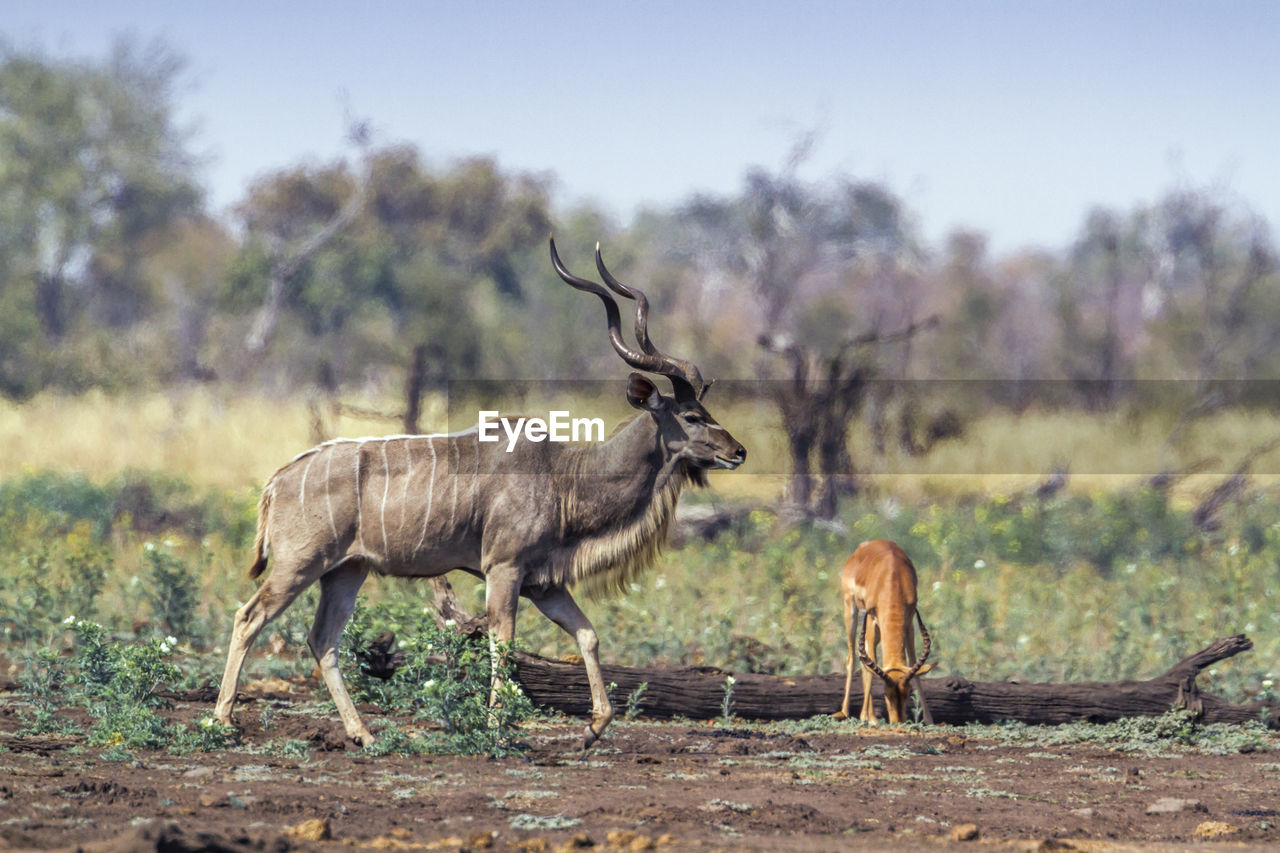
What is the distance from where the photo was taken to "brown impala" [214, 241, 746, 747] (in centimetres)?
804

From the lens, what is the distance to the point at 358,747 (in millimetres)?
7727

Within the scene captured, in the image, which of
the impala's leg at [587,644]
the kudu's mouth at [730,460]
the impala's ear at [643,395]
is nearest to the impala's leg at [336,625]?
the impala's leg at [587,644]

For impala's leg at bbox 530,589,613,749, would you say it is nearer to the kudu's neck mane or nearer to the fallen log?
the kudu's neck mane

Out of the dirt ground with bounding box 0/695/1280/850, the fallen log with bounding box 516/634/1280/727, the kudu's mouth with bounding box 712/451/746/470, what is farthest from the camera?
the fallen log with bounding box 516/634/1280/727

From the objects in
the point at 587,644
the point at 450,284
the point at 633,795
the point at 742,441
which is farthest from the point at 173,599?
the point at 450,284

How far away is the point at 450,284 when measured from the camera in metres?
30.7

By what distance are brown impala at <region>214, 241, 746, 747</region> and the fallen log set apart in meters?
0.74

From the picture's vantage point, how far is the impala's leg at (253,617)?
785 centimetres

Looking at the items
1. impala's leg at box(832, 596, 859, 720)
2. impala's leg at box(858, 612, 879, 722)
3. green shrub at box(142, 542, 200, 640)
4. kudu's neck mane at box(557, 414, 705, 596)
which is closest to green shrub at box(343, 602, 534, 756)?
kudu's neck mane at box(557, 414, 705, 596)

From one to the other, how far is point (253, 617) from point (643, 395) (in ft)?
7.78

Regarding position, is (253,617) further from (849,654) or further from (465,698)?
(849,654)

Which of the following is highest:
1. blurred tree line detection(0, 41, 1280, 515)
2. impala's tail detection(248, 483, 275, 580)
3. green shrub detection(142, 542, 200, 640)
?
blurred tree line detection(0, 41, 1280, 515)

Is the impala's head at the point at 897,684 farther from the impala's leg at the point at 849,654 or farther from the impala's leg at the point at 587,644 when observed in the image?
the impala's leg at the point at 587,644

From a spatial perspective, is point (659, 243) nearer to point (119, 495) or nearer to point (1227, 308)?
Answer: point (1227, 308)
